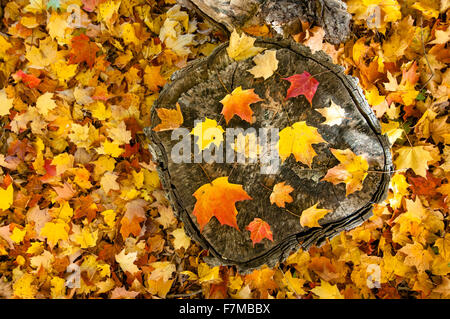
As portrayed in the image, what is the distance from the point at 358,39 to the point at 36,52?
2.43 m

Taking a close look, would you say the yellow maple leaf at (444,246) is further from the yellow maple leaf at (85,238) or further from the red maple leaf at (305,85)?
the yellow maple leaf at (85,238)

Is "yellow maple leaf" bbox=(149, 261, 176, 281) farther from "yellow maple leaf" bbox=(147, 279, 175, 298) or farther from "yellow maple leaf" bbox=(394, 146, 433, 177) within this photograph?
"yellow maple leaf" bbox=(394, 146, 433, 177)

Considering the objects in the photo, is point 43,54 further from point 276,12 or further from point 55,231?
point 276,12

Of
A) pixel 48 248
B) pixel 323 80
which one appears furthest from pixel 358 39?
pixel 48 248

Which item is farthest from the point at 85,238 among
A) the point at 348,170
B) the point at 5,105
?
the point at 348,170

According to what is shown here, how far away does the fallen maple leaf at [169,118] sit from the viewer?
1590 mm

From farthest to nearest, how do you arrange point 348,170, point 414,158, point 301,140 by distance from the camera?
1. point 414,158
2. point 301,140
3. point 348,170

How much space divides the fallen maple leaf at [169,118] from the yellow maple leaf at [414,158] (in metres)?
1.46

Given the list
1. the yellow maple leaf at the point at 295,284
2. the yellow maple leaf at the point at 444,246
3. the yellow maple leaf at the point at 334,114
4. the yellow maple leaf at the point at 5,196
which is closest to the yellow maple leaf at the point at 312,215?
the yellow maple leaf at the point at 334,114

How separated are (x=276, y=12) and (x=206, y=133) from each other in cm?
102

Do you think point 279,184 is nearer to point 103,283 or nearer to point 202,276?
point 202,276

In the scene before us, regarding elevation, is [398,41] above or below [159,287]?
above

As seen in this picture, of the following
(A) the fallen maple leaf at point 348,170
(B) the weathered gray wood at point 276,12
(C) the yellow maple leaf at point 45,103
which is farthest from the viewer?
(C) the yellow maple leaf at point 45,103

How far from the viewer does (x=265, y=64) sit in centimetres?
159
